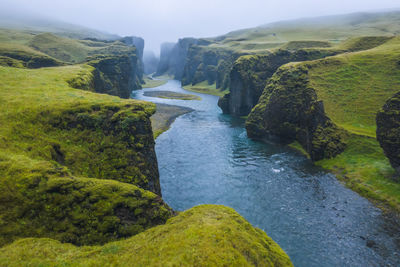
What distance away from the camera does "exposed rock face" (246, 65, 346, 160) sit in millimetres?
50219

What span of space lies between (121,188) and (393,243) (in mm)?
30351

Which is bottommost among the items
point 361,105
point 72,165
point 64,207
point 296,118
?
point 296,118

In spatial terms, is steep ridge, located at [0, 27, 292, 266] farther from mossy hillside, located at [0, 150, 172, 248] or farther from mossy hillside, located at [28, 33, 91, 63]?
mossy hillside, located at [28, 33, 91, 63]

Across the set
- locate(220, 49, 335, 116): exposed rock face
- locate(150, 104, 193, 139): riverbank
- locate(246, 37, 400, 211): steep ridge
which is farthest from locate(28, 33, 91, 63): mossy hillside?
locate(246, 37, 400, 211): steep ridge

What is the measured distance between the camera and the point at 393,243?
1054 inches

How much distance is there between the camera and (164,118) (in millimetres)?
91312

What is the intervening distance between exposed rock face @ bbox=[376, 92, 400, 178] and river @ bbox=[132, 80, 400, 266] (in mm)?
8150

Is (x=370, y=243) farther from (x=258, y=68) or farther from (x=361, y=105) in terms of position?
(x=258, y=68)

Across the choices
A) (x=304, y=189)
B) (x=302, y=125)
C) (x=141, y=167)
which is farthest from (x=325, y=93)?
(x=141, y=167)

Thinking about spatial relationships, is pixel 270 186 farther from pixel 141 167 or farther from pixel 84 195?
pixel 84 195

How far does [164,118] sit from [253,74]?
40606 millimetres

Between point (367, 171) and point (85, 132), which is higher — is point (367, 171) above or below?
below

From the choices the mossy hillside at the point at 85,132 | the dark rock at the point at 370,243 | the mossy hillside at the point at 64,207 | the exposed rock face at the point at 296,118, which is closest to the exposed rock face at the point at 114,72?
the exposed rock face at the point at 296,118

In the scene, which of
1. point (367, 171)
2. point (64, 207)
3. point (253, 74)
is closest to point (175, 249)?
point (64, 207)
